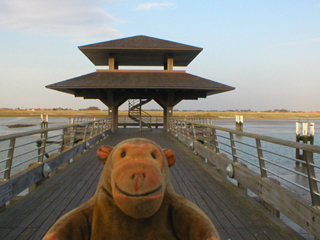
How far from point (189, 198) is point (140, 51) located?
16796mm

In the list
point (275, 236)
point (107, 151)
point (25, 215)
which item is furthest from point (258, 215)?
point (25, 215)

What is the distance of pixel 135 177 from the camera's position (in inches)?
73.2

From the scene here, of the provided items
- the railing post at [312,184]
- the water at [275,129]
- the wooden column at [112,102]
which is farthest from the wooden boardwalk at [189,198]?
Answer: the water at [275,129]

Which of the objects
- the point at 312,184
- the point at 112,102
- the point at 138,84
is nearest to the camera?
the point at 312,184

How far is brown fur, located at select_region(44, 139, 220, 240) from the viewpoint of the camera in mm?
1851

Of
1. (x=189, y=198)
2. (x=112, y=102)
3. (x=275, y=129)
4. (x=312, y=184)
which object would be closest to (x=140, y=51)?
(x=112, y=102)

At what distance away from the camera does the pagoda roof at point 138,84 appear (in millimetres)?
17289

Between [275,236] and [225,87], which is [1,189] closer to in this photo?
[275,236]

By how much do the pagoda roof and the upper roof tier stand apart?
143 cm

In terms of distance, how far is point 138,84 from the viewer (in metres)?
17.7

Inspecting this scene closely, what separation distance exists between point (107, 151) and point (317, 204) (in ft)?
8.62

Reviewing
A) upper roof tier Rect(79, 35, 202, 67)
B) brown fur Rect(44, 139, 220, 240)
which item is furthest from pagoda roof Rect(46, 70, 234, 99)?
brown fur Rect(44, 139, 220, 240)

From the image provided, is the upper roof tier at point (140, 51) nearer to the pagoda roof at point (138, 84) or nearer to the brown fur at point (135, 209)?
the pagoda roof at point (138, 84)

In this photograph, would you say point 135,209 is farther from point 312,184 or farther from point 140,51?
point 140,51
